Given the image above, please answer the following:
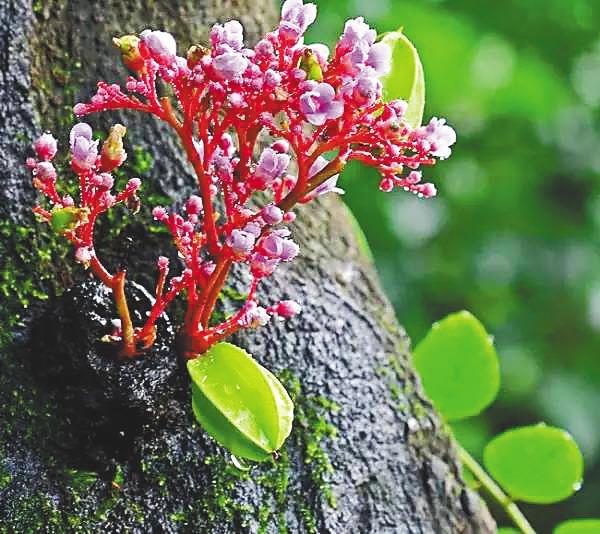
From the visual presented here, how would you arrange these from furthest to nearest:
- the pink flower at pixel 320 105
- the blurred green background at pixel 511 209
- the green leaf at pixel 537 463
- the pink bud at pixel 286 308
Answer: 1. the blurred green background at pixel 511 209
2. the green leaf at pixel 537 463
3. the pink bud at pixel 286 308
4. the pink flower at pixel 320 105

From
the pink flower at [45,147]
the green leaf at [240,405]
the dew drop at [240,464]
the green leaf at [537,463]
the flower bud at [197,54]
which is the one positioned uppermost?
the flower bud at [197,54]

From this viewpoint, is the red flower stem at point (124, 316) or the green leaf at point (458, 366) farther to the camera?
the green leaf at point (458, 366)

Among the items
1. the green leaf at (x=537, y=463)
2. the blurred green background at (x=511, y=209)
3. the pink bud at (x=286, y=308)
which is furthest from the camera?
the blurred green background at (x=511, y=209)

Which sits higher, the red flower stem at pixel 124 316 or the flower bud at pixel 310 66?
the flower bud at pixel 310 66

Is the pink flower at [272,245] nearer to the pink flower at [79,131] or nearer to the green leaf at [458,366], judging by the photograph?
the pink flower at [79,131]

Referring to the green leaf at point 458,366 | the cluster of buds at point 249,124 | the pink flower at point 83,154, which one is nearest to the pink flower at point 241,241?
the cluster of buds at point 249,124

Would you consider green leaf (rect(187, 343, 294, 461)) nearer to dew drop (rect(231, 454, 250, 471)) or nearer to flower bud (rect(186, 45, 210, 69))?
dew drop (rect(231, 454, 250, 471))

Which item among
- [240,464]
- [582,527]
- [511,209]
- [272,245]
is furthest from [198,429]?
[511,209]
